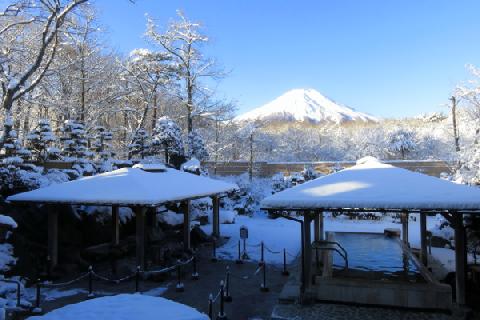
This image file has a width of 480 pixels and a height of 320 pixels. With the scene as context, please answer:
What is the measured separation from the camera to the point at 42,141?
19.7 metres

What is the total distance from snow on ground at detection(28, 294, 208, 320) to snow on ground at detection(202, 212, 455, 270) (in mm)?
9185

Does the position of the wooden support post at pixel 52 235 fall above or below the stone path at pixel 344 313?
above

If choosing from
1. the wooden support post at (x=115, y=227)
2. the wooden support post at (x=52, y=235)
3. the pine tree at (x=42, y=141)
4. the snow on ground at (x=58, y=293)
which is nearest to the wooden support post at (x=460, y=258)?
Result: the snow on ground at (x=58, y=293)

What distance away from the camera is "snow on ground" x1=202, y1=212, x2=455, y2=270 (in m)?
14.1

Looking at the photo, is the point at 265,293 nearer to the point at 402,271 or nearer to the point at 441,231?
the point at 402,271

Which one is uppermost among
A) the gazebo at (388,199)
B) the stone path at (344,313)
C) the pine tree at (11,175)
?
the pine tree at (11,175)

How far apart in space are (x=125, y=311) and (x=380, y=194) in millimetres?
6150

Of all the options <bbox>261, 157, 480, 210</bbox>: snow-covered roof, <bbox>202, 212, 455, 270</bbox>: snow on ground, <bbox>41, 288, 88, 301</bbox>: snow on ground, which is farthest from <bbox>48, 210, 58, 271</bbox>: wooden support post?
<bbox>261, 157, 480, 210</bbox>: snow-covered roof

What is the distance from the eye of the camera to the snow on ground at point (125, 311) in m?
4.05

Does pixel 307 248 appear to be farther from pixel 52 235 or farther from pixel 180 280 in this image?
pixel 52 235

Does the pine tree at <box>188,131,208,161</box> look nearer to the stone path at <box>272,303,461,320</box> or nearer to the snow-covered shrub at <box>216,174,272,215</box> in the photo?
the snow-covered shrub at <box>216,174,272,215</box>

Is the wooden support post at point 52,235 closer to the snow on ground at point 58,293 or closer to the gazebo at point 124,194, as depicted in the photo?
the gazebo at point 124,194

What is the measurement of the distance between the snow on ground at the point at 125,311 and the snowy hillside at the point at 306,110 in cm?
7286

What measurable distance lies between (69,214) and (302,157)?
29948 millimetres
